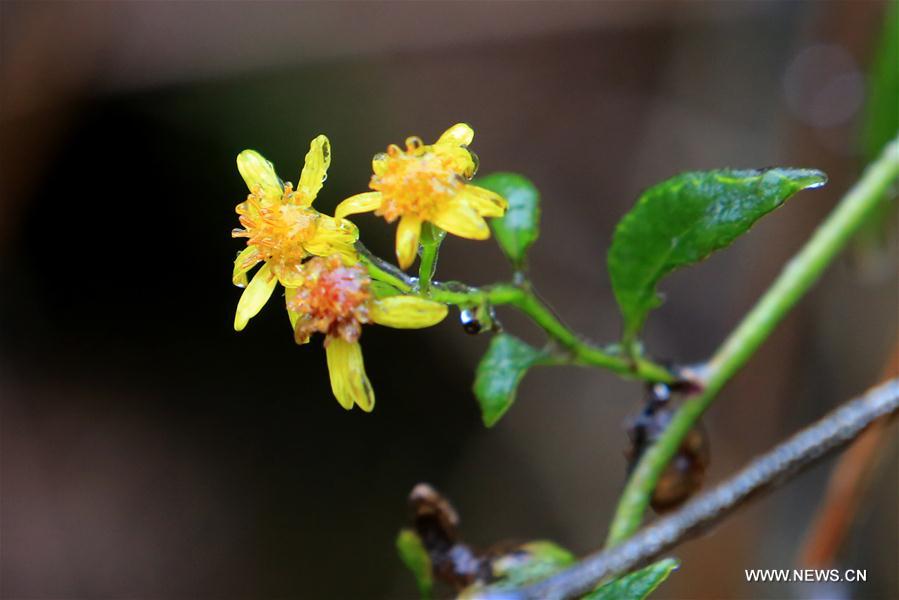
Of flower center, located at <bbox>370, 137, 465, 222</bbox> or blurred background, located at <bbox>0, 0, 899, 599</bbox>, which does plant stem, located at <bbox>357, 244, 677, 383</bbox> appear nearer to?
flower center, located at <bbox>370, 137, 465, 222</bbox>

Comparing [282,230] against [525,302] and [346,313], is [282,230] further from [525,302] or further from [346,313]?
[525,302]

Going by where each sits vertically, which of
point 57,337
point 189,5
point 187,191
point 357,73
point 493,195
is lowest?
point 493,195

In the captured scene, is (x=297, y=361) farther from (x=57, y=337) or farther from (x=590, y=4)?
(x=590, y=4)

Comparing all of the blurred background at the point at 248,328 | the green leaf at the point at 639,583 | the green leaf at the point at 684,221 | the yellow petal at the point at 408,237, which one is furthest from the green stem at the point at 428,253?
the blurred background at the point at 248,328

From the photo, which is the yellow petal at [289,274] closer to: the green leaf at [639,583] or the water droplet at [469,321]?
the water droplet at [469,321]

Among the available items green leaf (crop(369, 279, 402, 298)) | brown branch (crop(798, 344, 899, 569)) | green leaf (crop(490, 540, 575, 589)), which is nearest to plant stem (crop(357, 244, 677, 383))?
green leaf (crop(369, 279, 402, 298))

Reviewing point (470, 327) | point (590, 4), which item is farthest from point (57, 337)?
point (470, 327)
